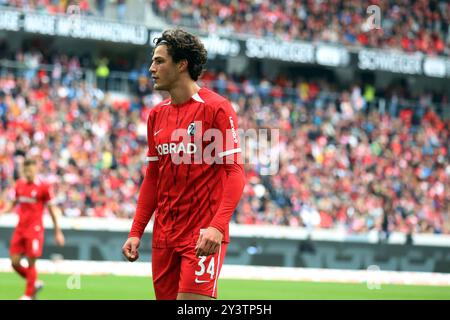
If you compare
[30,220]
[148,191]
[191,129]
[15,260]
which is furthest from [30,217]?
[191,129]

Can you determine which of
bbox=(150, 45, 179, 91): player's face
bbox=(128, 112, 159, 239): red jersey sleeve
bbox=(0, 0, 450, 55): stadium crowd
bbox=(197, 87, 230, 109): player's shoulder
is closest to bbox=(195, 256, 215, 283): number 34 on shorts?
bbox=(128, 112, 159, 239): red jersey sleeve

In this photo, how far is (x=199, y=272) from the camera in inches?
252

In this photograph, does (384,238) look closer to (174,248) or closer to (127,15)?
(127,15)

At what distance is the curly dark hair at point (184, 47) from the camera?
21.8ft

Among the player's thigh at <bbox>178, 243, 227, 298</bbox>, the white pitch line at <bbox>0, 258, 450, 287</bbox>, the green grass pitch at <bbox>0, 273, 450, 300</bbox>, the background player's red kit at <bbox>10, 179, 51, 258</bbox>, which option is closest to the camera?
the player's thigh at <bbox>178, 243, 227, 298</bbox>

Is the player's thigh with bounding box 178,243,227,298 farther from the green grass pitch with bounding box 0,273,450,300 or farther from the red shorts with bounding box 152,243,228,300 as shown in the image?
the green grass pitch with bounding box 0,273,450,300

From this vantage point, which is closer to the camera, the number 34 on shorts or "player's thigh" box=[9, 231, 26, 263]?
the number 34 on shorts

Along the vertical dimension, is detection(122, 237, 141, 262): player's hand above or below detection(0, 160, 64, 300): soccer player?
above

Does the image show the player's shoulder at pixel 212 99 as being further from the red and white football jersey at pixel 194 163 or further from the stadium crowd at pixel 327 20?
the stadium crowd at pixel 327 20

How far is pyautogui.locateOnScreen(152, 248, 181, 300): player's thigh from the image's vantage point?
658 cm

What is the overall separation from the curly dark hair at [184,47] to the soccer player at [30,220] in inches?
324

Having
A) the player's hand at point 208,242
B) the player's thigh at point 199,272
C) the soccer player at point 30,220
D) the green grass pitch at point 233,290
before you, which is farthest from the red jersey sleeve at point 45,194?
the player's hand at point 208,242

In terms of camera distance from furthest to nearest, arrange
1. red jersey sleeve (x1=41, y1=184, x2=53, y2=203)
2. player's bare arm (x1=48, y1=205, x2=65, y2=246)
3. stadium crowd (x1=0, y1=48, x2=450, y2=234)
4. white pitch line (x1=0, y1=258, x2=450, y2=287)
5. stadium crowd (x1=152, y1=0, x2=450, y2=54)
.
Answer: stadium crowd (x1=152, y1=0, x2=450, y2=54), stadium crowd (x1=0, y1=48, x2=450, y2=234), white pitch line (x1=0, y1=258, x2=450, y2=287), red jersey sleeve (x1=41, y1=184, x2=53, y2=203), player's bare arm (x1=48, y1=205, x2=65, y2=246)

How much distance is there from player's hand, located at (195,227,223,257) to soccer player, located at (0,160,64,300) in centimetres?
857
